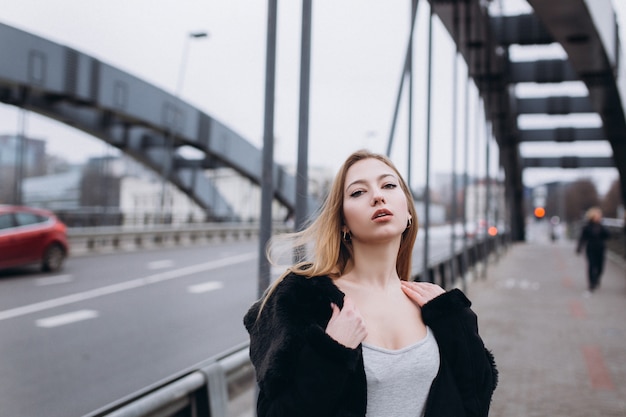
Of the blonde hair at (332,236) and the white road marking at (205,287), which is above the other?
the blonde hair at (332,236)

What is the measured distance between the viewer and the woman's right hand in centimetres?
157

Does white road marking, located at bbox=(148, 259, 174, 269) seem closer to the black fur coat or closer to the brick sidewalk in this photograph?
the brick sidewalk

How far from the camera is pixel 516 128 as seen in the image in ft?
97.3

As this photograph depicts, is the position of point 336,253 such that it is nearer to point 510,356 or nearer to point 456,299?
point 456,299

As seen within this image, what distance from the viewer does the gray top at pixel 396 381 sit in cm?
162

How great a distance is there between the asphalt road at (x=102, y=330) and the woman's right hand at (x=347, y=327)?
8.34 feet

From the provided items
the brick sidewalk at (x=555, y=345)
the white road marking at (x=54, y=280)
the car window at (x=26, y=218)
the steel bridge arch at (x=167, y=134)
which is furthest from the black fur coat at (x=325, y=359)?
the white road marking at (x=54, y=280)

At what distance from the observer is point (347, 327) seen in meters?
1.59

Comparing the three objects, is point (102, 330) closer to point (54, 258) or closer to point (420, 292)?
point (54, 258)

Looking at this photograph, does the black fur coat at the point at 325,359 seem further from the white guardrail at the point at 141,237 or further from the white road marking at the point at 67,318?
the white guardrail at the point at 141,237

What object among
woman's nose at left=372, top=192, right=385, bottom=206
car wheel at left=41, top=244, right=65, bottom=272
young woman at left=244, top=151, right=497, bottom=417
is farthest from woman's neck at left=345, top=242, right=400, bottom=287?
car wheel at left=41, top=244, right=65, bottom=272

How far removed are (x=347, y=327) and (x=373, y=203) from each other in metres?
0.37

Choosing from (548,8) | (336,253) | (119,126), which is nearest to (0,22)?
(336,253)

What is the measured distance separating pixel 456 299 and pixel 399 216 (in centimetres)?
31
